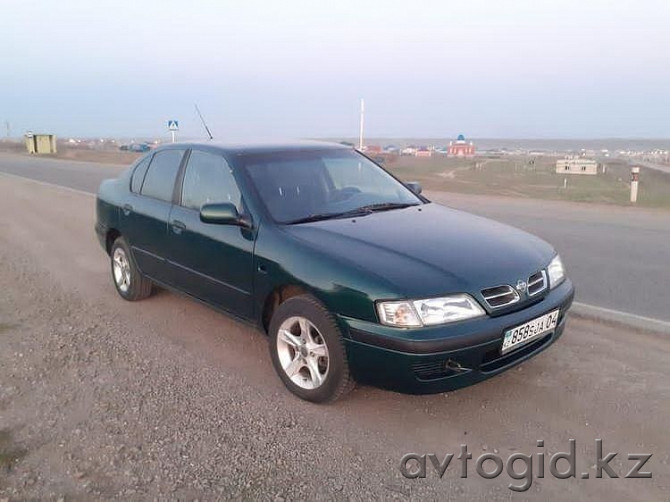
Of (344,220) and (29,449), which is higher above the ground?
(344,220)

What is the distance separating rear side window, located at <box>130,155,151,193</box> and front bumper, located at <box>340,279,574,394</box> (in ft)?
9.91

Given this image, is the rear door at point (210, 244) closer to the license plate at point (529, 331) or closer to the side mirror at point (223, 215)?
the side mirror at point (223, 215)

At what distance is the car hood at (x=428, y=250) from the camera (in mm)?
3277

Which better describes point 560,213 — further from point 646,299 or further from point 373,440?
point 373,440

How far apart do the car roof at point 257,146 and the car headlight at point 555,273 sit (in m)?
2.13

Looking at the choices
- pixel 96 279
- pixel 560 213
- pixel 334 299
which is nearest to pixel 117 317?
pixel 96 279

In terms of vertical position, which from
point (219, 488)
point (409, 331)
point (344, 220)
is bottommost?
point (219, 488)

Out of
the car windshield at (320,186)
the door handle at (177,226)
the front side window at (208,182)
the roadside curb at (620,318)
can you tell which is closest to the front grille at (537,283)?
the car windshield at (320,186)

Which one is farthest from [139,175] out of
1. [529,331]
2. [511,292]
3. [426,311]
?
[529,331]

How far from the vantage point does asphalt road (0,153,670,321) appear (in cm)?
574

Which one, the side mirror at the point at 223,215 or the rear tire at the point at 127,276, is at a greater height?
the side mirror at the point at 223,215

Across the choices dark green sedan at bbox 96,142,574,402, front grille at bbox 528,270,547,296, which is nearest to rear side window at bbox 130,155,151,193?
dark green sedan at bbox 96,142,574,402

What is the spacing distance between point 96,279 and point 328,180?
3436 millimetres

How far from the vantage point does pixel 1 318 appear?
5203 millimetres
